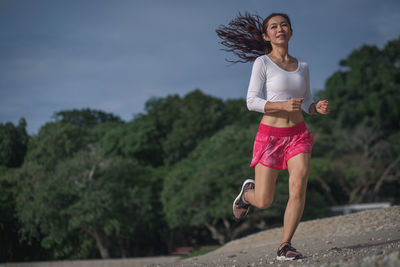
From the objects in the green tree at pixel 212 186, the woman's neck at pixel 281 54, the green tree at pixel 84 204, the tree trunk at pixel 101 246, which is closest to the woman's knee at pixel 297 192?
the woman's neck at pixel 281 54

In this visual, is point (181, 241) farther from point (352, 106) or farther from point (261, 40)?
point (261, 40)

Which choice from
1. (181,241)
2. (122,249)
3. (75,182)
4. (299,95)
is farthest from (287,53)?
(181,241)

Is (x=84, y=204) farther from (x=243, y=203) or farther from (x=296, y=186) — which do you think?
(x=296, y=186)

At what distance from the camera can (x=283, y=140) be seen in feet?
14.4

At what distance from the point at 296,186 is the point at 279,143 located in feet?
1.53

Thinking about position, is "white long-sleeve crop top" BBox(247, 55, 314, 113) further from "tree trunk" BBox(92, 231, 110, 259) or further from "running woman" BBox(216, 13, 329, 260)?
"tree trunk" BBox(92, 231, 110, 259)

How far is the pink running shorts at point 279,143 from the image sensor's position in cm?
438

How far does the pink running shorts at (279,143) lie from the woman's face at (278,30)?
917 millimetres

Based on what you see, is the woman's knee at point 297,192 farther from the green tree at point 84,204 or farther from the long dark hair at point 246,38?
the green tree at point 84,204

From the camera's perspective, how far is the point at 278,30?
15.1 feet

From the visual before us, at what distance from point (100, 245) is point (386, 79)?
22.8 m

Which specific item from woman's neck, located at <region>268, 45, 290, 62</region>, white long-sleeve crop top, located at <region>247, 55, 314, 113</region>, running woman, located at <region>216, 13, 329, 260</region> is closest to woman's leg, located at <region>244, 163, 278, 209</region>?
running woman, located at <region>216, 13, 329, 260</region>

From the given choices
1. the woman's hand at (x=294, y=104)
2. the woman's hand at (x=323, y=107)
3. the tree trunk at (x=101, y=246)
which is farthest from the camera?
the tree trunk at (x=101, y=246)

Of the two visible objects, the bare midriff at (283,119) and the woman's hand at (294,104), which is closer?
the woman's hand at (294,104)
